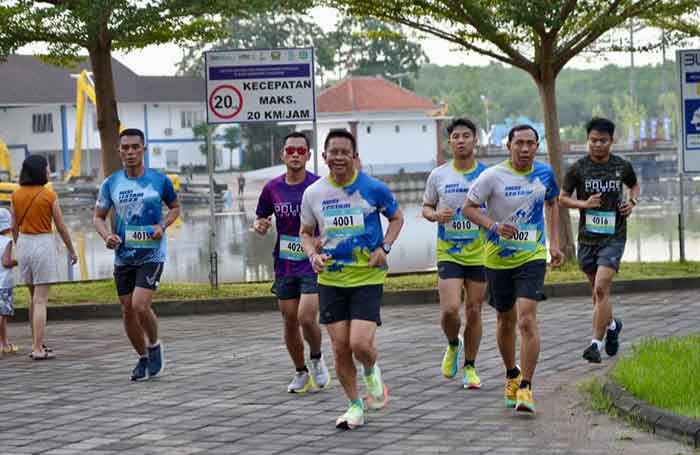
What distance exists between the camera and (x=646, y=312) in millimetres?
15336

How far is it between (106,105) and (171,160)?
76117 mm

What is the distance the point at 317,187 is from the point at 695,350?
3281mm

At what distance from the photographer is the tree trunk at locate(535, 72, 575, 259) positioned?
20.8 m

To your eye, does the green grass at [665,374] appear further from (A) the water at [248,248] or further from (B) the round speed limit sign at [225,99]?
(A) the water at [248,248]

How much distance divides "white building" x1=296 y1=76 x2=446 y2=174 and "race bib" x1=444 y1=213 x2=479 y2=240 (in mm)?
82998

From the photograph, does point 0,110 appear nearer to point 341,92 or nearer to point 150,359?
point 341,92

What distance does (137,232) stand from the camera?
1140 centimetres

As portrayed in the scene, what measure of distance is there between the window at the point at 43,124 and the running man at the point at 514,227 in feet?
273

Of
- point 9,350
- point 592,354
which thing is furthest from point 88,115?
point 592,354

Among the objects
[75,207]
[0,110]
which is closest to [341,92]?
[0,110]

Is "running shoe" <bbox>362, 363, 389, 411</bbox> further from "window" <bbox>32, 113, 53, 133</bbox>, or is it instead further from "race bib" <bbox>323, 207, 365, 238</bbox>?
"window" <bbox>32, 113, 53, 133</bbox>

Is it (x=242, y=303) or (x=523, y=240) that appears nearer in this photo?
(x=523, y=240)

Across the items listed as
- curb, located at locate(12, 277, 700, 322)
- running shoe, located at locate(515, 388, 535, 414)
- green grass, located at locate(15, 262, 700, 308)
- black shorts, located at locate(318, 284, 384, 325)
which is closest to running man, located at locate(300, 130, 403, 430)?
black shorts, located at locate(318, 284, 384, 325)

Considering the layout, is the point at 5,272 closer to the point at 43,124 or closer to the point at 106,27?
the point at 106,27
